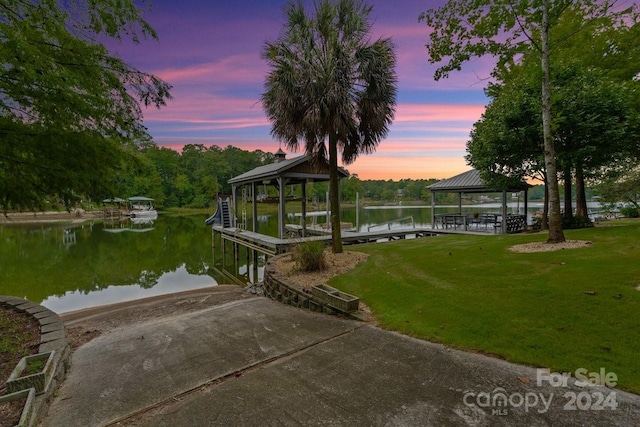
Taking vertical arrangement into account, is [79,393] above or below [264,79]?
below

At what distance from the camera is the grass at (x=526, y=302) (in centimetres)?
350

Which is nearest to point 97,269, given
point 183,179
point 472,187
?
point 472,187

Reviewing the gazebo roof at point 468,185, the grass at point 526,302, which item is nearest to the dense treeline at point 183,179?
the gazebo roof at point 468,185

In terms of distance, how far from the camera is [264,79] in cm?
927

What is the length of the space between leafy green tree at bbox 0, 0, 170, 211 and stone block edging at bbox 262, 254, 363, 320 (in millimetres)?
3948

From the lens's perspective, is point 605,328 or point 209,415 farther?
point 605,328

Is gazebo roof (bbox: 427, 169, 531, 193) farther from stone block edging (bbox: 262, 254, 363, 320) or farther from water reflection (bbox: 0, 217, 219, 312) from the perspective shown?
water reflection (bbox: 0, 217, 219, 312)

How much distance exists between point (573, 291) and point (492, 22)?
8.26 m

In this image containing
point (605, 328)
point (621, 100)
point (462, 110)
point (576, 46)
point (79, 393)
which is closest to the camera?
point (79, 393)

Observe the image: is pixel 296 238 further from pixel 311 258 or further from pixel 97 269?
pixel 97 269

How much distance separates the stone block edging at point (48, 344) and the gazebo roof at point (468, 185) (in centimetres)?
1635

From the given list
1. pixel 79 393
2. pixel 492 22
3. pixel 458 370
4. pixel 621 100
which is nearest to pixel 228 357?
pixel 79 393

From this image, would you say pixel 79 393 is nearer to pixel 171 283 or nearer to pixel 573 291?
pixel 573 291

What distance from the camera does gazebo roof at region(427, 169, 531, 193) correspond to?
15522mm
